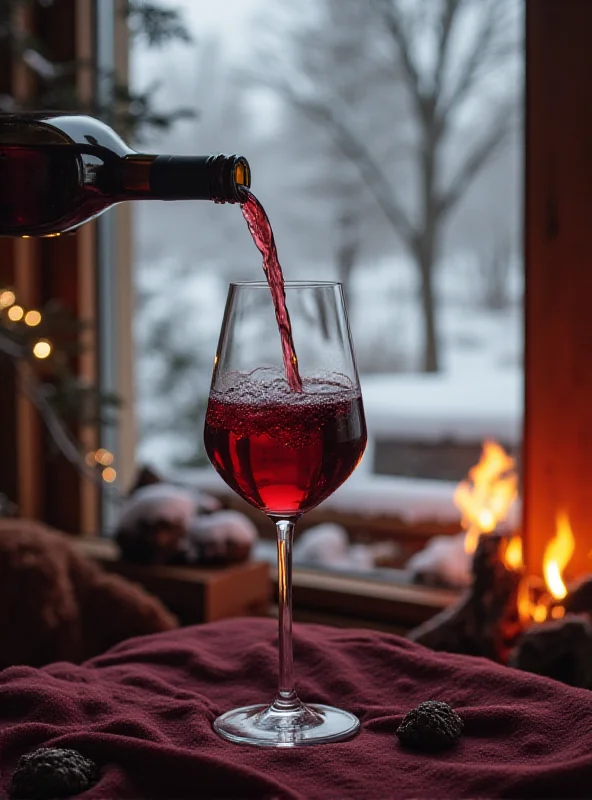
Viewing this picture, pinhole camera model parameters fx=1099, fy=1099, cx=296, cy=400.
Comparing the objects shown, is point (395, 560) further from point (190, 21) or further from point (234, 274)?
point (190, 21)

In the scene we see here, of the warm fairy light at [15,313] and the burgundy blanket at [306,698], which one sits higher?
the warm fairy light at [15,313]

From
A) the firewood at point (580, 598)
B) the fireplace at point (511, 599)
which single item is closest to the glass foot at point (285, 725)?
the fireplace at point (511, 599)

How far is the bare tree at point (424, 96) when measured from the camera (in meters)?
2.36

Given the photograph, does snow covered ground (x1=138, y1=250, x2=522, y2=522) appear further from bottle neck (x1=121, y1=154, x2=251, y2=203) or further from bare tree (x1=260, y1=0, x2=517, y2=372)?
bottle neck (x1=121, y1=154, x2=251, y2=203)

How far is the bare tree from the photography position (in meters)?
2.36

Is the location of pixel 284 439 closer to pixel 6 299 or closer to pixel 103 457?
pixel 6 299

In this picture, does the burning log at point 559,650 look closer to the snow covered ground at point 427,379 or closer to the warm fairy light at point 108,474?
the snow covered ground at point 427,379

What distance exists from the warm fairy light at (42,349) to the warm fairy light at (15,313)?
0.07 m

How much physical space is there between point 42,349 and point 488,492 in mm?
1015

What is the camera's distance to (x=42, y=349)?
241 centimetres

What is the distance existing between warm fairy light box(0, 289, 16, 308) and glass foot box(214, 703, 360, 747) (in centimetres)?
169

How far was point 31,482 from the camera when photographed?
2.93 meters

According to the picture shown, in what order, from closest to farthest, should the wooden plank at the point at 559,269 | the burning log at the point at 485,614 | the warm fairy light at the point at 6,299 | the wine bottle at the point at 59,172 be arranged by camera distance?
the wine bottle at the point at 59,172 → the burning log at the point at 485,614 → the wooden plank at the point at 559,269 → the warm fairy light at the point at 6,299

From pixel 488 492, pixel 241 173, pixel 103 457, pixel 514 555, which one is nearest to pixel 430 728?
pixel 241 173
